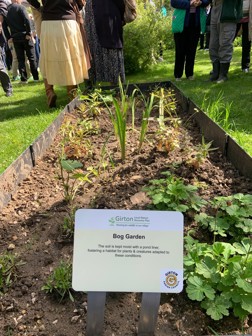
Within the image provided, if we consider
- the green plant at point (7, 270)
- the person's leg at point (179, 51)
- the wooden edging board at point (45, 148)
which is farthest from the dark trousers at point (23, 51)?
the green plant at point (7, 270)

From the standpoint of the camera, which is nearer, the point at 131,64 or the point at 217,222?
the point at 217,222

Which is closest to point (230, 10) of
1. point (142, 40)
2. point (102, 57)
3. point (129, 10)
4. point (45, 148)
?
point (129, 10)

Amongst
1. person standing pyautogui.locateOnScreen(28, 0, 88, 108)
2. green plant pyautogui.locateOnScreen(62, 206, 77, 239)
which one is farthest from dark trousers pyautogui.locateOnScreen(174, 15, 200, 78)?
green plant pyautogui.locateOnScreen(62, 206, 77, 239)

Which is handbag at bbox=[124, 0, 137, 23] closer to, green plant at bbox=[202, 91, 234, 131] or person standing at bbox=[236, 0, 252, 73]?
green plant at bbox=[202, 91, 234, 131]

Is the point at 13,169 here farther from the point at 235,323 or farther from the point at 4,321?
the point at 235,323

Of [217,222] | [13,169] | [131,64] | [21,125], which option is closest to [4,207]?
[13,169]

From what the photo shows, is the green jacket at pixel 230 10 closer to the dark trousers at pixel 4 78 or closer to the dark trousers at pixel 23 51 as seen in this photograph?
the dark trousers at pixel 4 78

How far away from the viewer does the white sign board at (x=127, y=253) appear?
111 centimetres

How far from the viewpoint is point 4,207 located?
2.14 metres

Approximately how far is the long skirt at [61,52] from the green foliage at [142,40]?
3.09 metres

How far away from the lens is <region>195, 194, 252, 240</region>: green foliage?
1631mm

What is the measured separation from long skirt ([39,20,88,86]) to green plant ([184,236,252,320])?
341 centimetres

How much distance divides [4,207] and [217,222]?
1.29 m

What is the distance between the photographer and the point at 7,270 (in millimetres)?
1578
